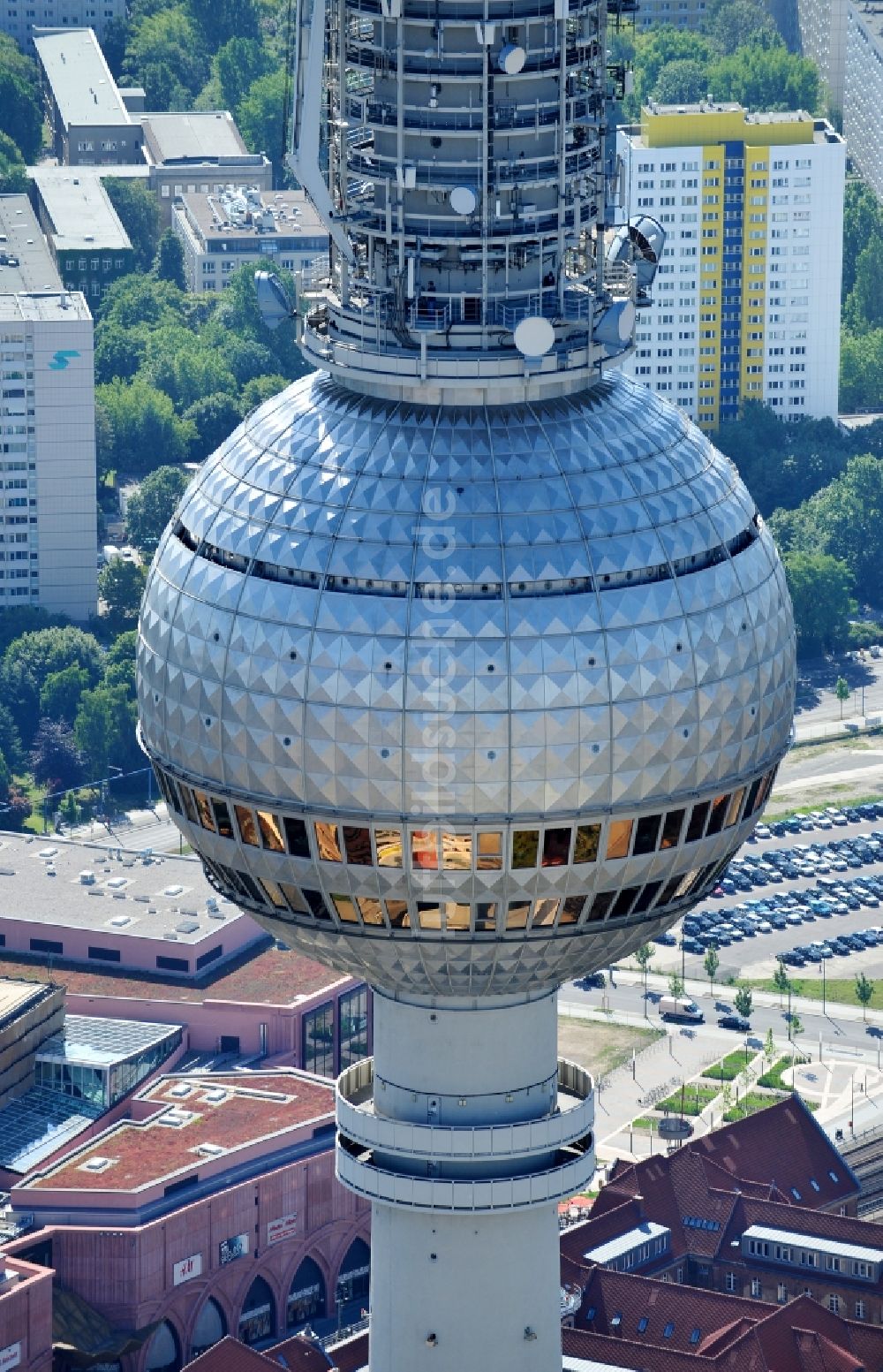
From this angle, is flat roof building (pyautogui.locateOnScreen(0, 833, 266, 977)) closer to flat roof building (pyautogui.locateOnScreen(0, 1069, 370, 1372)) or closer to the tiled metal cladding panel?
flat roof building (pyautogui.locateOnScreen(0, 1069, 370, 1372))

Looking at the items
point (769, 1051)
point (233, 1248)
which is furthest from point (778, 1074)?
point (233, 1248)

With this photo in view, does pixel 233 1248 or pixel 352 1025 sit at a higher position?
pixel 352 1025

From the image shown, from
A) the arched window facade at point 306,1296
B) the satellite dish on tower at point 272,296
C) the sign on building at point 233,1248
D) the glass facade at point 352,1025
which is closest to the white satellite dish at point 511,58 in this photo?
the satellite dish on tower at point 272,296

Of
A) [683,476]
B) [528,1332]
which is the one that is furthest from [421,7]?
[528,1332]

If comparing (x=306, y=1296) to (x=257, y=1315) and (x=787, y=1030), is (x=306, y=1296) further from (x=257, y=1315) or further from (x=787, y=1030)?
(x=787, y=1030)

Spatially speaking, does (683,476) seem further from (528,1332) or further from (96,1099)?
(96,1099)

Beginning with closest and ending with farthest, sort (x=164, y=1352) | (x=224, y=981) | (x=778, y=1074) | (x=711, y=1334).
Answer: (x=711, y=1334) → (x=164, y=1352) → (x=224, y=981) → (x=778, y=1074)

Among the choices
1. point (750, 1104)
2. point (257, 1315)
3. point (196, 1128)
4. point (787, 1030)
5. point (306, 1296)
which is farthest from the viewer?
point (787, 1030)
